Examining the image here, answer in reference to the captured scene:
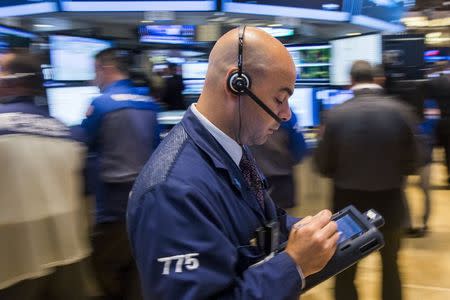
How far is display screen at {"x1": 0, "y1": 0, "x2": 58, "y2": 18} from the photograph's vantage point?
3.19 m

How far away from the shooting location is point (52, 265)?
85.6 inches

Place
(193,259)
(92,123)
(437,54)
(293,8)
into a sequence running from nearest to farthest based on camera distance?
(193,259) → (92,123) → (293,8) → (437,54)

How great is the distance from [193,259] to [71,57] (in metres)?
3.12

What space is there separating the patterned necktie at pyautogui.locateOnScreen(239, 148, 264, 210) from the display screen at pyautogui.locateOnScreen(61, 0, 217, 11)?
219 cm

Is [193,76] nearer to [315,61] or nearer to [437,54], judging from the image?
[315,61]

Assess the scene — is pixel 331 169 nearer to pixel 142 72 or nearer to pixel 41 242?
pixel 41 242

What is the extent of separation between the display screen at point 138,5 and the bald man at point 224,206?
2190 mm

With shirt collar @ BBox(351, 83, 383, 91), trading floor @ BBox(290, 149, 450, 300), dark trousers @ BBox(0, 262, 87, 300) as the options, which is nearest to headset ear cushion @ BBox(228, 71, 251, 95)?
dark trousers @ BBox(0, 262, 87, 300)

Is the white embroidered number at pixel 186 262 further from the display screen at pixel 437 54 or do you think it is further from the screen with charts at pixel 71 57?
the display screen at pixel 437 54

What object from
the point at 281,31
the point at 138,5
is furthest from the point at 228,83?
the point at 281,31

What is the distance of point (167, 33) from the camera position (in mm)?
4590

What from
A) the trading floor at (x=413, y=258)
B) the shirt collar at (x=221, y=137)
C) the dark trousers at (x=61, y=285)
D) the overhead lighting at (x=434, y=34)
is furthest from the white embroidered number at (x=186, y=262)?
the overhead lighting at (x=434, y=34)

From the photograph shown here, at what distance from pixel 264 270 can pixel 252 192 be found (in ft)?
0.76

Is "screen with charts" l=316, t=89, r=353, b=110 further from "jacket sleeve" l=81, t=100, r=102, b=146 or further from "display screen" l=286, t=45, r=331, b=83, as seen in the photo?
"jacket sleeve" l=81, t=100, r=102, b=146
